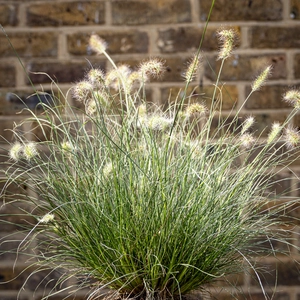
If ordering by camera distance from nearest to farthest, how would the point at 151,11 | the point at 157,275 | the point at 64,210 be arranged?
the point at 157,275
the point at 64,210
the point at 151,11

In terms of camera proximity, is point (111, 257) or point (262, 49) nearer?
point (111, 257)

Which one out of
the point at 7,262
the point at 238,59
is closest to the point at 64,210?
the point at 7,262

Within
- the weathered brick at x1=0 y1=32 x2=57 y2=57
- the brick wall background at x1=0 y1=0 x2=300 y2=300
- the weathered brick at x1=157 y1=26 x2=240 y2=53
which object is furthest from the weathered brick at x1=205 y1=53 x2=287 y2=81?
the weathered brick at x1=0 y1=32 x2=57 y2=57

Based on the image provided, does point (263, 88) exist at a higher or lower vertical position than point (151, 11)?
lower

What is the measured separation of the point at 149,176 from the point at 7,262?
1.39m

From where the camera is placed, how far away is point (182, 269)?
186 cm

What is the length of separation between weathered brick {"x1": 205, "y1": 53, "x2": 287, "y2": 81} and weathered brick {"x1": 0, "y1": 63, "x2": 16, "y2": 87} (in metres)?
0.93

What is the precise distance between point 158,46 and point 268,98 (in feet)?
1.91

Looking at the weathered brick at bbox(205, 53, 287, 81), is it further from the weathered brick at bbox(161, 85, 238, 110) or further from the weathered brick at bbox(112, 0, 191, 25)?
the weathered brick at bbox(112, 0, 191, 25)

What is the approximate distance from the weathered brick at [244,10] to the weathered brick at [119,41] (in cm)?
31

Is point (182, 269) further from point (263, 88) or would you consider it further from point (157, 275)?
point (263, 88)

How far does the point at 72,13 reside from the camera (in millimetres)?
2975

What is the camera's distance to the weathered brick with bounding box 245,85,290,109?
9.87 feet

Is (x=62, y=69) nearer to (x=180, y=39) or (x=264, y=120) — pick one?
(x=180, y=39)
